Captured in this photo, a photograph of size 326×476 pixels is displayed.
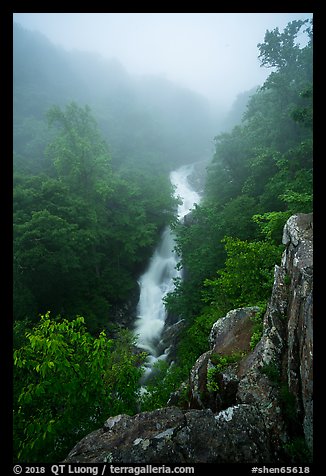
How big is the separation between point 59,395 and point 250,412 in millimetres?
3756

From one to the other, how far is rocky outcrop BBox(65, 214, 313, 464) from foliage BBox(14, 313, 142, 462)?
42 cm

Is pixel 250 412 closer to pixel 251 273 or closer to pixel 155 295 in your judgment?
pixel 251 273

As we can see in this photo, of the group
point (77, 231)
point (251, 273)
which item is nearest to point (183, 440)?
point (251, 273)

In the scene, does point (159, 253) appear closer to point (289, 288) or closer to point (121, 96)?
point (289, 288)

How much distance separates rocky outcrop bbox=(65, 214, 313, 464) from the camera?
4.00 metres

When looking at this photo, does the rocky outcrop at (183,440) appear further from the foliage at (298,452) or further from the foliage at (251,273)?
the foliage at (251,273)

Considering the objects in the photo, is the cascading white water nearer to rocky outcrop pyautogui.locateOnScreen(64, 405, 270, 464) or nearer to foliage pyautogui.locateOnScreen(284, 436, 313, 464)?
rocky outcrop pyautogui.locateOnScreen(64, 405, 270, 464)

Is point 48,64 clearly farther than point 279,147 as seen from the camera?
Yes

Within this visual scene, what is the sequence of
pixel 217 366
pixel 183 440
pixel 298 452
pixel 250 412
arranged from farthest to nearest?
pixel 217 366
pixel 250 412
pixel 183 440
pixel 298 452

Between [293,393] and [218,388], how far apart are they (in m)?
1.71

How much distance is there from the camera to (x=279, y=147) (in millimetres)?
19375

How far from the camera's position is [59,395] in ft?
15.0
